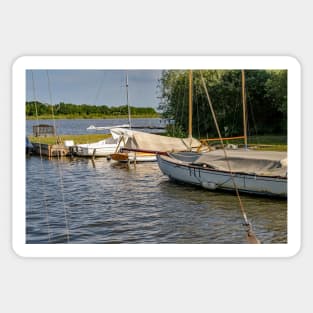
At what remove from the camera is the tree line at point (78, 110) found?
19.2 feet

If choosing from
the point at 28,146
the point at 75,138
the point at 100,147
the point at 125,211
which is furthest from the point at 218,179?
the point at 28,146

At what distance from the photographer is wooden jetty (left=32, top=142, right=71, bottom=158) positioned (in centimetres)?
578

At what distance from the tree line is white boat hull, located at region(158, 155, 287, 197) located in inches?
35.7

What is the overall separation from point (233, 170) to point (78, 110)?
4.96 feet

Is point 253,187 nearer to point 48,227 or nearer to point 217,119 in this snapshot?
point 217,119

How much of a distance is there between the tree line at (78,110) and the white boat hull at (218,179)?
907mm

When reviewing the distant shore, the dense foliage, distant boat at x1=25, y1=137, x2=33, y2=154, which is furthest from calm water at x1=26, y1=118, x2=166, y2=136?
distant boat at x1=25, y1=137, x2=33, y2=154

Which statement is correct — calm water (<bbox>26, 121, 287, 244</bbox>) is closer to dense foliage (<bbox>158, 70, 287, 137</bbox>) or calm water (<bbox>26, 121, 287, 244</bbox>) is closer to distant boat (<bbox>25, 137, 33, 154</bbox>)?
distant boat (<bbox>25, 137, 33, 154</bbox>)

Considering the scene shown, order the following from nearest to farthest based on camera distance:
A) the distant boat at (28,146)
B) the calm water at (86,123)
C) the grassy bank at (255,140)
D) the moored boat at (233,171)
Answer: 1. the distant boat at (28,146)
2. the grassy bank at (255,140)
3. the calm water at (86,123)
4. the moored boat at (233,171)

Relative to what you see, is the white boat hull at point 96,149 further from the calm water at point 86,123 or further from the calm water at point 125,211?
the calm water at point 86,123

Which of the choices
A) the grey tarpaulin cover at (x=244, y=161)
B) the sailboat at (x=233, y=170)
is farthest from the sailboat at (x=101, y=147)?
the grey tarpaulin cover at (x=244, y=161)
